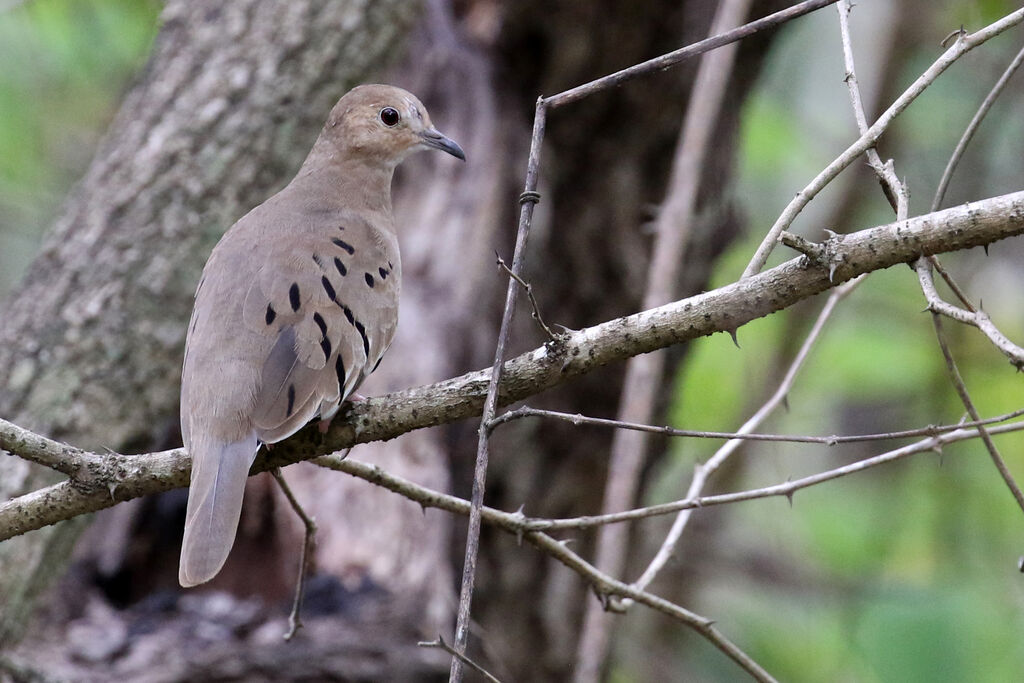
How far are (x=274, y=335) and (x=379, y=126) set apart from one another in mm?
1304

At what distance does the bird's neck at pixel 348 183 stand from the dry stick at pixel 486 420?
1612 millimetres

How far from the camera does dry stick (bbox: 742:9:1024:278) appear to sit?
226 cm

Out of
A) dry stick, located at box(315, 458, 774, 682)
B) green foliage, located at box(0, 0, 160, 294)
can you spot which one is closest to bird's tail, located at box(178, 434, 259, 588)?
dry stick, located at box(315, 458, 774, 682)

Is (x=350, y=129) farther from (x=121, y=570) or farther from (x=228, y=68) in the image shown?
(x=121, y=570)

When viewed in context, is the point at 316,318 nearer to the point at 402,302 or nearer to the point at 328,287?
the point at 328,287

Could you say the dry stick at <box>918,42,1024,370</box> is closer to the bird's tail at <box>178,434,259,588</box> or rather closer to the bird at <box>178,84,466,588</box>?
the bird at <box>178,84,466,588</box>

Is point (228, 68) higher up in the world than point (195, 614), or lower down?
higher up

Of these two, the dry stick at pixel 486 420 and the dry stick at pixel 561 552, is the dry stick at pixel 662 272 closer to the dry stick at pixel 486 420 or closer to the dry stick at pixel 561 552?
the dry stick at pixel 561 552

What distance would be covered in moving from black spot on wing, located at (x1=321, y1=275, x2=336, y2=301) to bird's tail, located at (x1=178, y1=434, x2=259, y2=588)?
551mm

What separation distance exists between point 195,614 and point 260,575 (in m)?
0.31

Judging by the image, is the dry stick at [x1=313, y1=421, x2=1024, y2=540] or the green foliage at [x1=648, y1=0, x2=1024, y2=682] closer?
the dry stick at [x1=313, y1=421, x2=1024, y2=540]

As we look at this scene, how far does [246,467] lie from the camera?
285cm

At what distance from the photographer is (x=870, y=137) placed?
7.82ft

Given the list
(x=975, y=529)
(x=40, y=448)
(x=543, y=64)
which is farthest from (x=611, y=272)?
(x=40, y=448)
